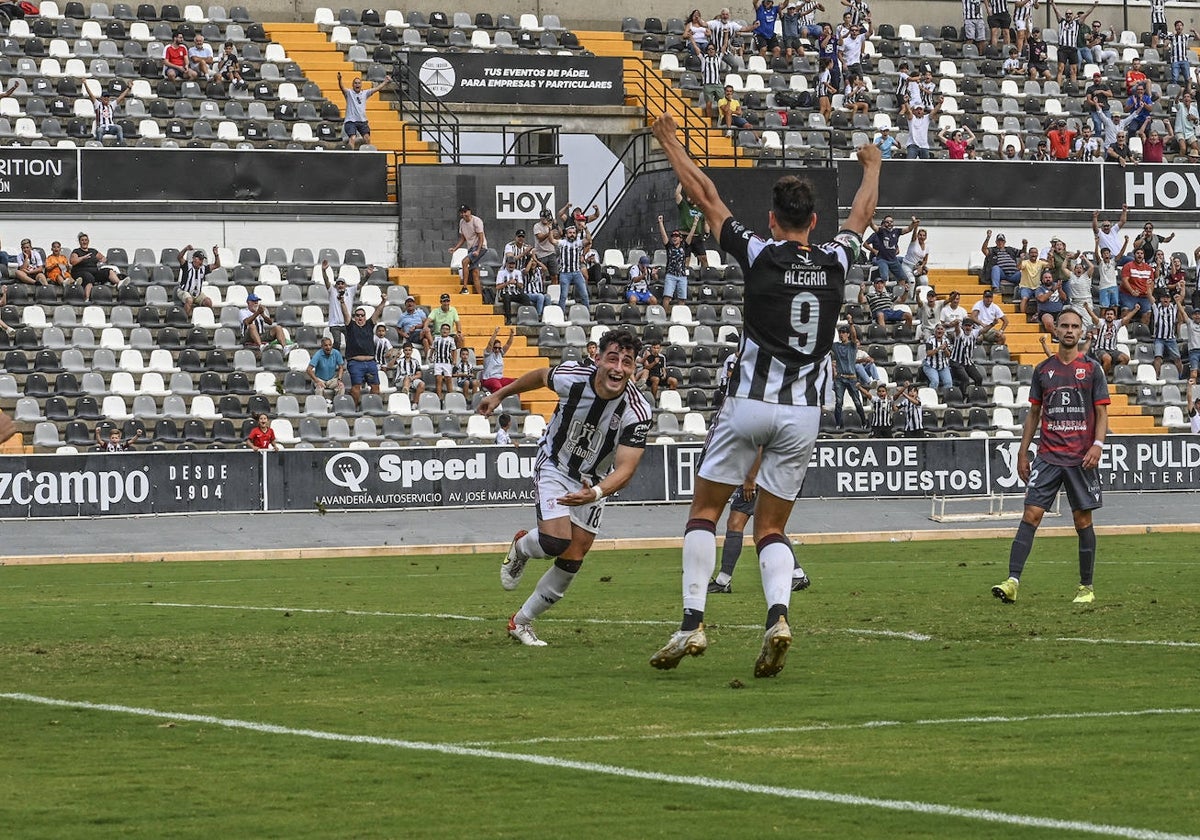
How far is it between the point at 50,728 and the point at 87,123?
94.8 feet

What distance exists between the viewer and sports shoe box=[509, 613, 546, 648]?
1209 centimetres

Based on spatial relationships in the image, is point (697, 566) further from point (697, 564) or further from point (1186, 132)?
point (1186, 132)

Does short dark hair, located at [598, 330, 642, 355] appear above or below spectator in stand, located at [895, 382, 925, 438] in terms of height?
above

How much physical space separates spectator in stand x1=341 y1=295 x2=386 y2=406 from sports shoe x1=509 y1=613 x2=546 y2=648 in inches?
759

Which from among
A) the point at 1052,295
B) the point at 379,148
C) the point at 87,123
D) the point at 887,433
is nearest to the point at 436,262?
the point at 379,148

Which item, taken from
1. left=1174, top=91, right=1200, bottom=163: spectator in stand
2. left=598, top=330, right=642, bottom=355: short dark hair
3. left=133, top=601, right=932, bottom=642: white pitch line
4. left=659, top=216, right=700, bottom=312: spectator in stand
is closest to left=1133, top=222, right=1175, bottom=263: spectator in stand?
left=1174, top=91, right=1200, bottom=163: spectator in stand

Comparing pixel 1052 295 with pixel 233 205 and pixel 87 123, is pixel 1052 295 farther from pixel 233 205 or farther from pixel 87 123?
pixel 87 123

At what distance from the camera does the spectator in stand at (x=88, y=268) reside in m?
Result: 32.6

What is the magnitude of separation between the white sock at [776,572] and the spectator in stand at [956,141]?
3195cm

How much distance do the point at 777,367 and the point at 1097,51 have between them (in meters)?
39.0

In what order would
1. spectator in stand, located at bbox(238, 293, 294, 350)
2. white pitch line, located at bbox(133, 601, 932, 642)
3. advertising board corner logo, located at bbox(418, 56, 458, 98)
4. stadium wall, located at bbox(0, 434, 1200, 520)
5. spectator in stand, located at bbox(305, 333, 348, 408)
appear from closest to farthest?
white pitch line, located at bbox(133, 601, 932, 642)
stadium wall, located at bbox(0, 434, 1200, 520)
spectator in stand, located at bbox(305, 333, 348, 408)
spectator in stand, located at bbox(238, 293, 294, 350)
advertising board corner logo, located at bbox(418, 56, 458, 98)

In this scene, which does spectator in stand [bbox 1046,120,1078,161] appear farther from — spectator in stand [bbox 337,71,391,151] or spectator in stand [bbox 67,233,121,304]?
spectator in stand [bbox 67,233,121,304]

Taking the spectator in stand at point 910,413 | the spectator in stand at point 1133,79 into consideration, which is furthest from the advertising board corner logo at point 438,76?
the spectator in stand at point 1133,79

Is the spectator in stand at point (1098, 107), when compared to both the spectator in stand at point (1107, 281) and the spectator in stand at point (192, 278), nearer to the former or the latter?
the spectator in stand at point (1107, 281)
